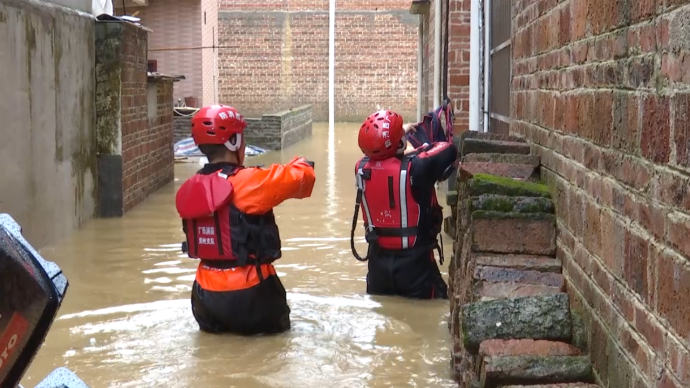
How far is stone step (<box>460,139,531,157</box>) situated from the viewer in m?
5.57

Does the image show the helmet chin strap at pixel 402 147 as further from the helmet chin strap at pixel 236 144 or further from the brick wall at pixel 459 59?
the brick wall at pixel 459 59

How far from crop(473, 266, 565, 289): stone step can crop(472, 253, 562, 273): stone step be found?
3 cm

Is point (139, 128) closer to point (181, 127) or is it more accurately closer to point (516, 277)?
point (181, 127)

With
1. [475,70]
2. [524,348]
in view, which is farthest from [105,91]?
[524,348]

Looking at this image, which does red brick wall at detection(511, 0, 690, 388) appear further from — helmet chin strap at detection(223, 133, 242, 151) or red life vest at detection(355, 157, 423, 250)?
helmet chin strap at detection(223, 133, 242, 151)

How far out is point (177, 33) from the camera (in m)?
22.0

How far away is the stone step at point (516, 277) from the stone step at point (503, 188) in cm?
54

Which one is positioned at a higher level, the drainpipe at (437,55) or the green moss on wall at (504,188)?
the drainpipe at (437,55)

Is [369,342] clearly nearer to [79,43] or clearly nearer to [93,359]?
[93,359]

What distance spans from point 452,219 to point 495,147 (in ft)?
11.8

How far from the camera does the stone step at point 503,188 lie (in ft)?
15.8

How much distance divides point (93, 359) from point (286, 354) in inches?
45.7

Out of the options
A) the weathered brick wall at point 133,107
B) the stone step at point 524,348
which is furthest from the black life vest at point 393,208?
the weathered brick wall at point 133,107

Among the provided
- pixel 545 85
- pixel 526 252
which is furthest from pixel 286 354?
pixel 545 85
